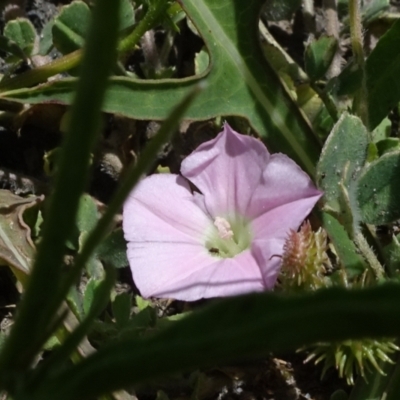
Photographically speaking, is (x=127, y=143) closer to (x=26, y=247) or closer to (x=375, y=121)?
(x=26, y=247)

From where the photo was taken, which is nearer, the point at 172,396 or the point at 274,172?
the point at 274,172

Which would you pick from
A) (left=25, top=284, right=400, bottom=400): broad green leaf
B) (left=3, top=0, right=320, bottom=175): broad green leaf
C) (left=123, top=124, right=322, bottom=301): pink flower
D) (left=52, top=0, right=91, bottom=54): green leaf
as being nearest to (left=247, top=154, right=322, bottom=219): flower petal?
(left=123, top=124, right=322, bottom=301): pink flower

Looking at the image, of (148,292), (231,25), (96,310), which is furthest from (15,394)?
(231,25)

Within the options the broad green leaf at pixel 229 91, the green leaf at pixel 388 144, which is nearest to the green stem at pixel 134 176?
the broad green leaf at pixel 229 91

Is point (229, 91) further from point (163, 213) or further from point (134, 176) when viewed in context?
point (134, 176)

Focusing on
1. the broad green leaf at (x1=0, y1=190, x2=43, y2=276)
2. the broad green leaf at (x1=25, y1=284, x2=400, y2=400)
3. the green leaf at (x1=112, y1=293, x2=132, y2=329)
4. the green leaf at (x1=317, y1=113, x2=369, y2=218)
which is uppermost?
the broad green leaf at (x1=25, y1=284, x2=400, y2=400)

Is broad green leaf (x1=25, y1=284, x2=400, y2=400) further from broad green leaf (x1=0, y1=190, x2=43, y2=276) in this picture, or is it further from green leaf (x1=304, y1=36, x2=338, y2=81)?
green leaf (x1=304, y1=36, x2=338, y2=81)

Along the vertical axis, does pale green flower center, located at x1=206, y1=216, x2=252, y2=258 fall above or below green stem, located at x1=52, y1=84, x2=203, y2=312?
below
